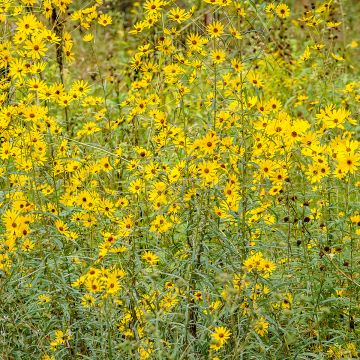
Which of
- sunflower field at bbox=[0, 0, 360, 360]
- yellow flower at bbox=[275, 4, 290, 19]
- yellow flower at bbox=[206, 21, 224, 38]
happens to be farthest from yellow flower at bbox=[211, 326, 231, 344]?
yellow flower at bbox=[275, 4, 290, 19]

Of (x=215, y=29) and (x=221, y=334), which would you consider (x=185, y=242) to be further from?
(x=215, y=29)

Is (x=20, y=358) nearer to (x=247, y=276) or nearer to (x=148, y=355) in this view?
(x=148, y=355)

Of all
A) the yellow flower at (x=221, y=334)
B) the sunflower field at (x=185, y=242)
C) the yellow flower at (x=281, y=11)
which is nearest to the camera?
the yellow flower at (x=221, y=334)

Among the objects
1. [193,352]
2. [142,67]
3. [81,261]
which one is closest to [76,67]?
[142,67]

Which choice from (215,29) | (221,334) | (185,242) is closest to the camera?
(221,334)

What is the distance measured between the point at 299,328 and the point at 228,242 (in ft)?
1.96

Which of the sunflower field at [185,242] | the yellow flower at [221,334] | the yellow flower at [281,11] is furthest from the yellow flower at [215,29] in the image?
the yellow flower at [221,334]

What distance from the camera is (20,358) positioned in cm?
293

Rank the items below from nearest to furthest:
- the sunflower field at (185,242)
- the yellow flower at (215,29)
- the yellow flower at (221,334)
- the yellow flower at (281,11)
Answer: the yellow flower at (221,334) → the sunflower field at (185,242) → the yellow flower at (215,29) → the yellow flower at (281,11)

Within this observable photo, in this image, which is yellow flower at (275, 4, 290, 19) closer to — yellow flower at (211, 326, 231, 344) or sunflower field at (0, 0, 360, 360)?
sunflower field at (0, 0, 360, 360)

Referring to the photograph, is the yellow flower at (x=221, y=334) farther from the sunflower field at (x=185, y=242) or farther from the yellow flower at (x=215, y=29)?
the yellow flower at (x=215, y=29)

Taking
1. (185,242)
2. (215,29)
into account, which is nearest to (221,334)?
(185,242)

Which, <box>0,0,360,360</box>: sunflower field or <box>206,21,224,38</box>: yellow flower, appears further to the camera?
<box>206,21,224,38</box>: yellow flower

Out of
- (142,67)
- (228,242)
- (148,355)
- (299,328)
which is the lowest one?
(299,328)
